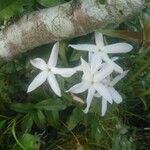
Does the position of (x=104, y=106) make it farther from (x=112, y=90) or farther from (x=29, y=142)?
(x=29, y=142)

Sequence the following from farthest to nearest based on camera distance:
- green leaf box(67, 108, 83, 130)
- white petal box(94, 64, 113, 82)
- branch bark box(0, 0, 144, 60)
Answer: green leaf box(67, 108, 83, 130)
white petal box(94, 64, 113, 82)
branch bark box(0, 0, 144, 60)

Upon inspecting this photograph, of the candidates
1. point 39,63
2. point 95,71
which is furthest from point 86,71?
point 39,63

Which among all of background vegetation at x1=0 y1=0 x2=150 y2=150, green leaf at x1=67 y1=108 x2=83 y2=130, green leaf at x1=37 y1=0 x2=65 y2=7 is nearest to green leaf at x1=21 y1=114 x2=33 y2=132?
background vegetation at x1=0 y1=0 x2=150 y2=150

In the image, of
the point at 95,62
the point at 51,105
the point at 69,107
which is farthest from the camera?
the point at 69,107

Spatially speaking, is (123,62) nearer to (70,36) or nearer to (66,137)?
(70,36)

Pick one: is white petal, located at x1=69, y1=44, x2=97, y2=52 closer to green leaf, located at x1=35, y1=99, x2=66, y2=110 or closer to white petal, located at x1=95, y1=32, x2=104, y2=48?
white petal, located at x1=95, y1=32, x2=104, y2=48
